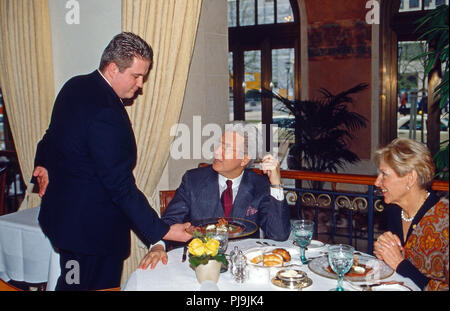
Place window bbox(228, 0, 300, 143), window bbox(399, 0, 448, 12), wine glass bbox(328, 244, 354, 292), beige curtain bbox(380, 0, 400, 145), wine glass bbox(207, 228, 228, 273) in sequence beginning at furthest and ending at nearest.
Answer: window bbox(228, 0, 300, 143) → beige curtain bbox(380, 0, 400, 145) → window bbox(399, 0, 448, 12) → wine glass bbox(207, 228, 228, 273) → wine glass bbox(328, 244, 354, 292)

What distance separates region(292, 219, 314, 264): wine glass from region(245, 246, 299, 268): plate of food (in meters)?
0.07

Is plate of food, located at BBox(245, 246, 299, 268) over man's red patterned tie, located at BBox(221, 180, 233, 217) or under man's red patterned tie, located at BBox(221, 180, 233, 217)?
under

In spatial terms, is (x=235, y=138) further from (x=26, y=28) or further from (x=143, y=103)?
(x=26, y=28)

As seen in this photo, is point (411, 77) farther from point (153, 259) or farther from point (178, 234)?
point (153, 259)

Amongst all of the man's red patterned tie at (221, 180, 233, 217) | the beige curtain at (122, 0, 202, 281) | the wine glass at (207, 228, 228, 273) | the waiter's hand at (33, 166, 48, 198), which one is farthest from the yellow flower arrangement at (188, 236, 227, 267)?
the beige curtain at (122, 0, 202, 281)

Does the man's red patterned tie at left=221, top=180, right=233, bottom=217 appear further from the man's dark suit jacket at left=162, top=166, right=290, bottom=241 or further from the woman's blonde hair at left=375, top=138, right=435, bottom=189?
the woman's blonde hair at left=375, top=138, right=435, bottom=189

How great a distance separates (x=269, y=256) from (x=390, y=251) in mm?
501

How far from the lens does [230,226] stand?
96.4 inches

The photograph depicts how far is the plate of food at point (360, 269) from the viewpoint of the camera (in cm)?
192

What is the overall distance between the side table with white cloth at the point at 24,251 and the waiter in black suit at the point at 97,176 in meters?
0.66

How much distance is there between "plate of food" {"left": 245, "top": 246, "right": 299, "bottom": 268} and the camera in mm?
2084

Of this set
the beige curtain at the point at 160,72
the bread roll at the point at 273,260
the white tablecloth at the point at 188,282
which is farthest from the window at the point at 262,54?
the white tablecloth at the point at 188,282

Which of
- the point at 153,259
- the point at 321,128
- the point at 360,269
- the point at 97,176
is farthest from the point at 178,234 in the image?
the point at 321,128
